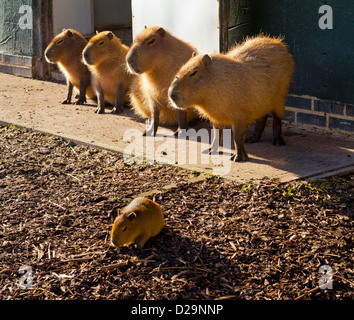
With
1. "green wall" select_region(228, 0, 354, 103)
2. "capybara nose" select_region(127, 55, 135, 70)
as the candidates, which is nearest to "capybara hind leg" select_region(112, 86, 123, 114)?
"capybara nose" select_region(127, 55, 135, 70)

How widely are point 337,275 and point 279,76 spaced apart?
2.81 m

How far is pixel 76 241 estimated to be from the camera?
3916mm

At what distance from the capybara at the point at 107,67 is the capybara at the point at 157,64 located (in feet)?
3.06

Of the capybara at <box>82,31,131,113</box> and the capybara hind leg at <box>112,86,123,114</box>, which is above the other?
the capybara at <box>82,31,131,113</box>

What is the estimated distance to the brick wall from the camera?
20.1 ft

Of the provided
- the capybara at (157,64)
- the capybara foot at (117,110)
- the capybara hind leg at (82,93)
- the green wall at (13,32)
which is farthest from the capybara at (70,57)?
the green wall at (13,32)

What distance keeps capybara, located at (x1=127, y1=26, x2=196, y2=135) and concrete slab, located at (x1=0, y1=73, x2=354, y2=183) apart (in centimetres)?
24

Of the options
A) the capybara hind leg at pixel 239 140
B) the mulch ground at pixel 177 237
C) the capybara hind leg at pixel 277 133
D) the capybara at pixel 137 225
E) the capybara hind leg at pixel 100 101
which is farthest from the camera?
the capybara hind leg at pixel 100 101

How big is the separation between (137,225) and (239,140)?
2.04 metres

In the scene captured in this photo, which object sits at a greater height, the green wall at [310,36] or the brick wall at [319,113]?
the green wall at [310,36]

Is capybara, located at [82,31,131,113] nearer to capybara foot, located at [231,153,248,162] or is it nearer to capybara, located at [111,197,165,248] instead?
capybara foot, located at [231,153,248,162]

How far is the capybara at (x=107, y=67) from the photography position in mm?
7492

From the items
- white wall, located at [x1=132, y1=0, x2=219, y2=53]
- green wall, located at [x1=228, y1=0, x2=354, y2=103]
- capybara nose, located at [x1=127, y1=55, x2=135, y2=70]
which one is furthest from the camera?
white wall, located at [x1=132, y1=0, x2=219, y2=53]

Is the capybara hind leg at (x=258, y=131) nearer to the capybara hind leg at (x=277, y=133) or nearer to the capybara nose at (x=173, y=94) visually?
the capybara hind leg at (x=277, y=133)
